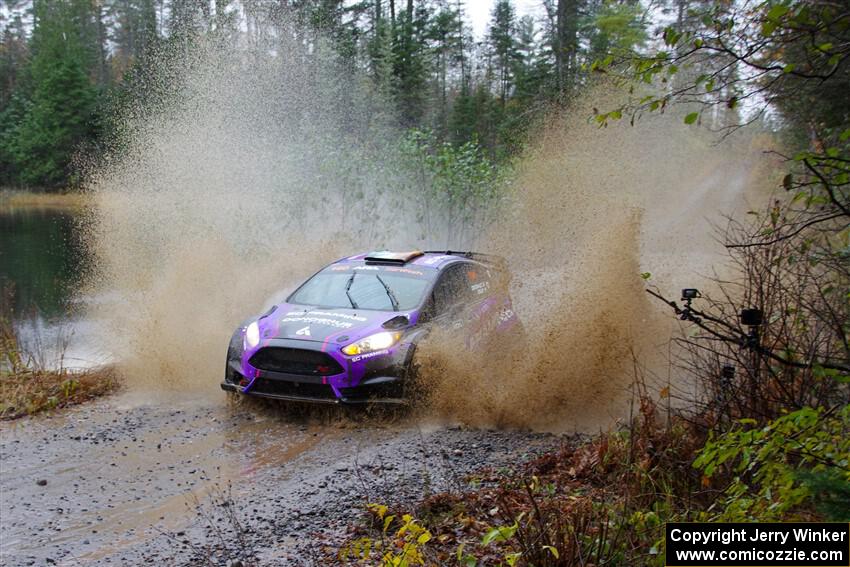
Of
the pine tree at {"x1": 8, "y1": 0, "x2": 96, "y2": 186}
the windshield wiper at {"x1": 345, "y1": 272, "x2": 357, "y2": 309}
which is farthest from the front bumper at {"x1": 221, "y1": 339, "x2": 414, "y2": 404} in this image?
the pine tree at {"x1": 8, "y1": 0, "x2": 96, "y2": 186}

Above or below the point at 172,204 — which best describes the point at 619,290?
below

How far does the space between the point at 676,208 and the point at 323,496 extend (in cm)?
2110

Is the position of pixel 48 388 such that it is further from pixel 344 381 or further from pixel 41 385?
pixel 344 381

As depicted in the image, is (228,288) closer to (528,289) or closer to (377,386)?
(528,289)

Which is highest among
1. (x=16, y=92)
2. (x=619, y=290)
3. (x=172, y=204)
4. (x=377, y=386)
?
(x=16, y=92)

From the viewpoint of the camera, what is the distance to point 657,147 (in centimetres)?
2611

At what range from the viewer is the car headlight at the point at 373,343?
28.1ft

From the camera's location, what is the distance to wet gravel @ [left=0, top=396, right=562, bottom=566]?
570 centimetres

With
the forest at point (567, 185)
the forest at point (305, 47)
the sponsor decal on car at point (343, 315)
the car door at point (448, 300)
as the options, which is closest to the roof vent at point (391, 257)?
the car door at point (448, 300)

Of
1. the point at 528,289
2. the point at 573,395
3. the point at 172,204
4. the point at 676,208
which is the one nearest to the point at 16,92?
the point at 172,204

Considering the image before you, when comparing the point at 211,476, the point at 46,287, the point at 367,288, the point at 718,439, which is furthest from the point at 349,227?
the point at 718,439

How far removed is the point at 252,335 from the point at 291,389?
941 mm

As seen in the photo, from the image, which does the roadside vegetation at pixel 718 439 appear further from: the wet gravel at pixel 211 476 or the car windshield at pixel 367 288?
the car windshield at pixel 367 288

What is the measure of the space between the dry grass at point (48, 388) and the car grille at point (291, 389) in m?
3.33
